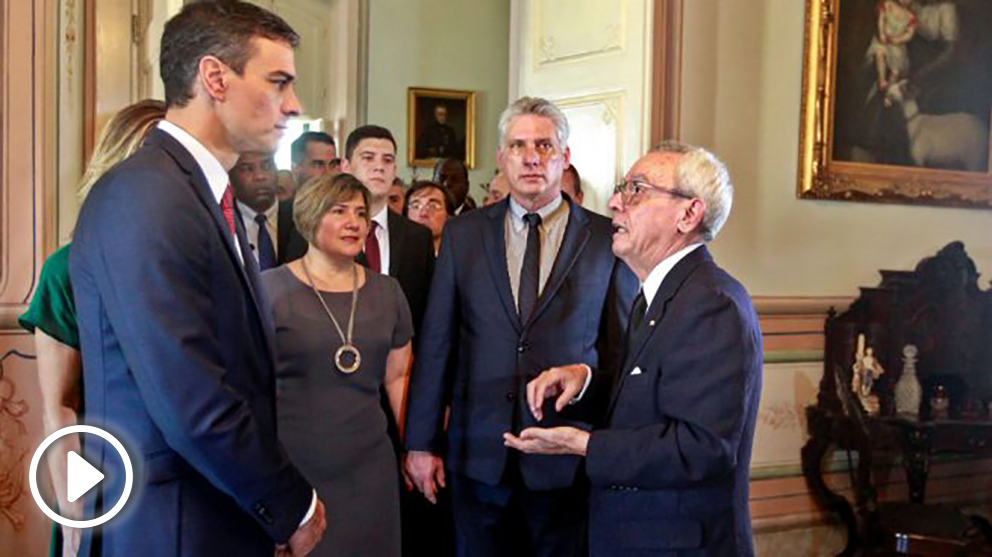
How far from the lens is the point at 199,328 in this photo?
1494mm

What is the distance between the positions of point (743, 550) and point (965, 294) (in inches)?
126

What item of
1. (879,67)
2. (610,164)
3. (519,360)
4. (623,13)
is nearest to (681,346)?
(519,360)

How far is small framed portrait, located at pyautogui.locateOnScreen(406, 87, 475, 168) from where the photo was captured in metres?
6.82

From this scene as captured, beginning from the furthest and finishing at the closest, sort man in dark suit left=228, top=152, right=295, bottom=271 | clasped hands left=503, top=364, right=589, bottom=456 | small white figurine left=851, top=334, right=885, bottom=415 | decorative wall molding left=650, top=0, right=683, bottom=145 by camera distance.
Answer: small white figurine left=851, top=334, right=885, bottom=415 < decorative wall molding left=650, top=0, right=683, bottom=145 < man in dark suit left=228, top=152, right=295, bottom=271 < clasped hands left=503, top=364, right=589, bottom=456

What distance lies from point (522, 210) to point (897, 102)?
2660 millimetres

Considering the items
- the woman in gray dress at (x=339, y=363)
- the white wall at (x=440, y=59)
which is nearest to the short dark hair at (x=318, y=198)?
the woman in gray dress at (x=339, y=363)

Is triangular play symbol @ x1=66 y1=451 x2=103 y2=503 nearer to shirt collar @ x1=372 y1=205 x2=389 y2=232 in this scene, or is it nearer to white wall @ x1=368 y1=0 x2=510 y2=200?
shirt collar @ x1=372 y1=205 x2=389 y2=232

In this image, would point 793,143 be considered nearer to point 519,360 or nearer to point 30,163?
point 519,360

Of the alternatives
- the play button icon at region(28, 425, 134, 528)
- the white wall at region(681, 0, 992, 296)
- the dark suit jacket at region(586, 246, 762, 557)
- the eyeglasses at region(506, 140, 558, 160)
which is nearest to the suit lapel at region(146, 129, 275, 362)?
the play button icon at region(28, 425, 134, 528)

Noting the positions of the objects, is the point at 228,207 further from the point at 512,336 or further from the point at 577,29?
the point at 577,29

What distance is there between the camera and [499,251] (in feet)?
9.02

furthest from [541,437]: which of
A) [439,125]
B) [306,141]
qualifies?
[439,125]

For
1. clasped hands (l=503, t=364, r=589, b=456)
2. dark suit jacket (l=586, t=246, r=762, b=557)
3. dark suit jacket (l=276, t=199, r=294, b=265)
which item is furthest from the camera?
dark suit jacket (l=276, t=199, r=294, b=265)

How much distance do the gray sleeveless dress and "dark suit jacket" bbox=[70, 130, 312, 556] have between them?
88 centimetres
